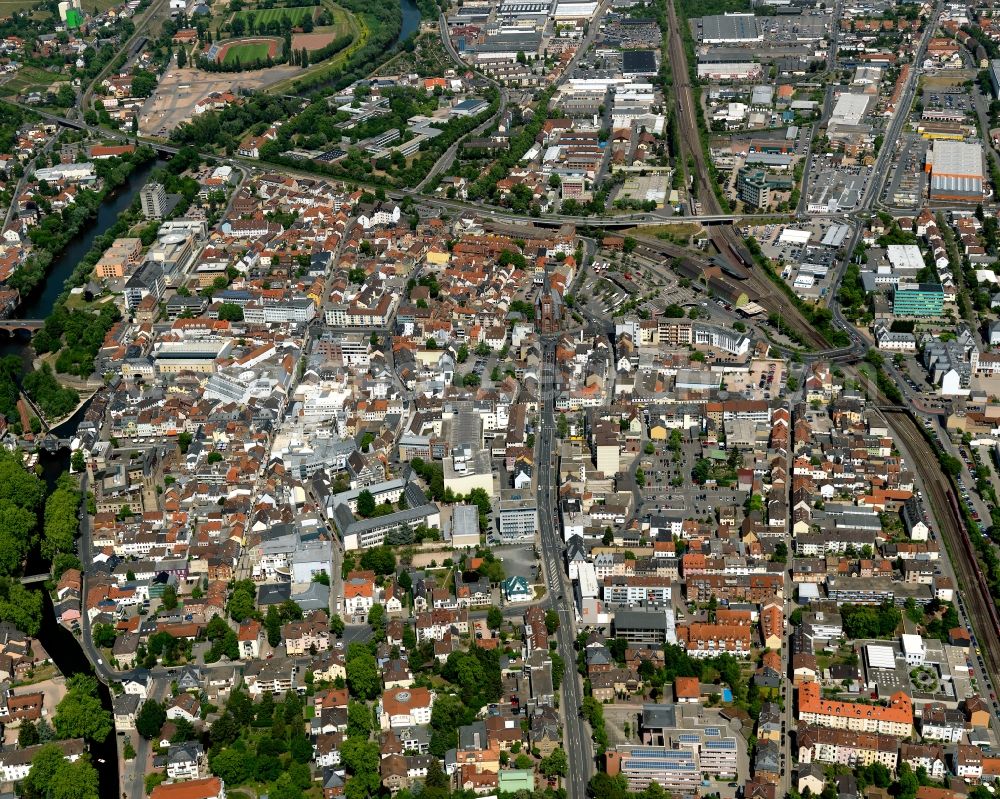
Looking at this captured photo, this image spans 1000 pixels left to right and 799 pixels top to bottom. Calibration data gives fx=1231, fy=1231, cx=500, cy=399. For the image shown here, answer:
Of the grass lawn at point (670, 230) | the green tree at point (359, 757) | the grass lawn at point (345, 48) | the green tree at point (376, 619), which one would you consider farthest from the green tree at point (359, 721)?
the grass lawn at point (345, 48)

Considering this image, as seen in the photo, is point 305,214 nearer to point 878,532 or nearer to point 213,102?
point 213,102

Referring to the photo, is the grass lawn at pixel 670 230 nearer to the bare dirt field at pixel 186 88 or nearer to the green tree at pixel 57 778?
the bare dirt field at pixel 186 88

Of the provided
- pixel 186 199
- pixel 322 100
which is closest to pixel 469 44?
pixel 322 100

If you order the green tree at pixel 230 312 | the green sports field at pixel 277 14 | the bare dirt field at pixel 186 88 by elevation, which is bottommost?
the green tree at pixel 230 312

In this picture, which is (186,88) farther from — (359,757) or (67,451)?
(359,757)

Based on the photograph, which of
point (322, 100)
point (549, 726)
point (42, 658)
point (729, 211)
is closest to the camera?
point (549, 726)

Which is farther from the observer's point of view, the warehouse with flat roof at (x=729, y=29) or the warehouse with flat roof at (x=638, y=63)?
the warehouse with flat roof at (x=729, y=29)

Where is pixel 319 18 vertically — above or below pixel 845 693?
above
